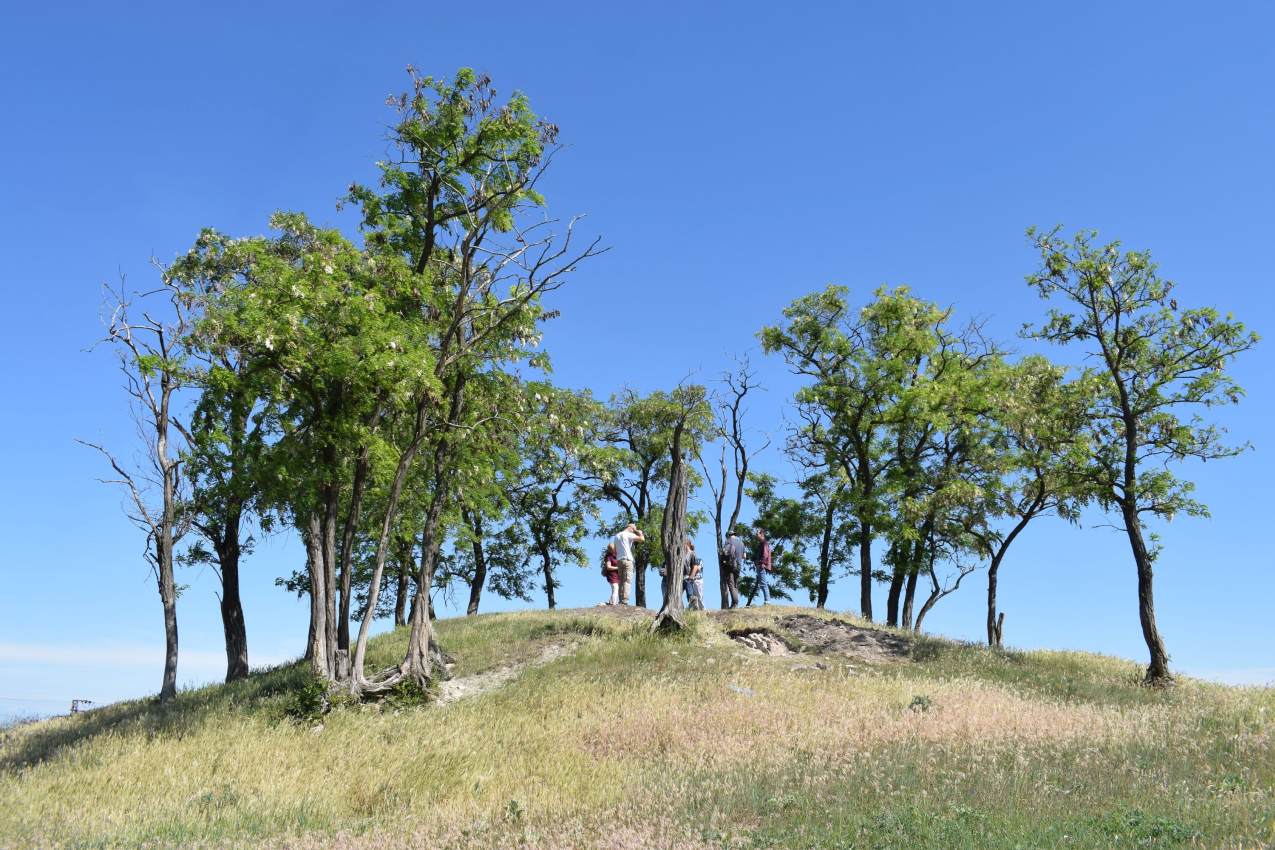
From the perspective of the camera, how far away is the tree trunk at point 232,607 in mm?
28742

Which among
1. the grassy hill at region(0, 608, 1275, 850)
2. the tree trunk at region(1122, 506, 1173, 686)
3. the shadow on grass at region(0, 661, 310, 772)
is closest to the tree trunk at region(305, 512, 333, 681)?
the grassy hill at region(0, 608, 1275, 850)

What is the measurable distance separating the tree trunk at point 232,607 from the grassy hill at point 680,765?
613 centimetres

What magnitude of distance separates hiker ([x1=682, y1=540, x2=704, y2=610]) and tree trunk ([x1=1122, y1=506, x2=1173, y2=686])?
43.8 ft

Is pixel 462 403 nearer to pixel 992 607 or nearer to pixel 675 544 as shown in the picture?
pixel 675 544

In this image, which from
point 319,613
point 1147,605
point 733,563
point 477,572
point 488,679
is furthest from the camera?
point 477,572

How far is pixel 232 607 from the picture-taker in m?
28.9

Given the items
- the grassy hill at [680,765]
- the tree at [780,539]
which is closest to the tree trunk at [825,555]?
the tree at [780,539]

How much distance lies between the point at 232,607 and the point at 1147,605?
27289mm

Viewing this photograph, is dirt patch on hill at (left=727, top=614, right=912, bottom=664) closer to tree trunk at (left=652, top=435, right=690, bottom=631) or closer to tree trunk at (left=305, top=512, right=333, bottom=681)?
tree trunk at (left=652, top=435, right=690, bottom=631)

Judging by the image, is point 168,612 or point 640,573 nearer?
point 168,612

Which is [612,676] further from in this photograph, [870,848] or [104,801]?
[870,848]

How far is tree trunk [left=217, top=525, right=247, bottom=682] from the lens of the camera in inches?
Answer: 1132

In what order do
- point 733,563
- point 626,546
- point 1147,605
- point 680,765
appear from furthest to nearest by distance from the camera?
1. point 733,563
2. point 626,546
3. point 1147,605
4. point 680,765

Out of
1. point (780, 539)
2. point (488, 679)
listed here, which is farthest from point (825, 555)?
point (488, 679)
